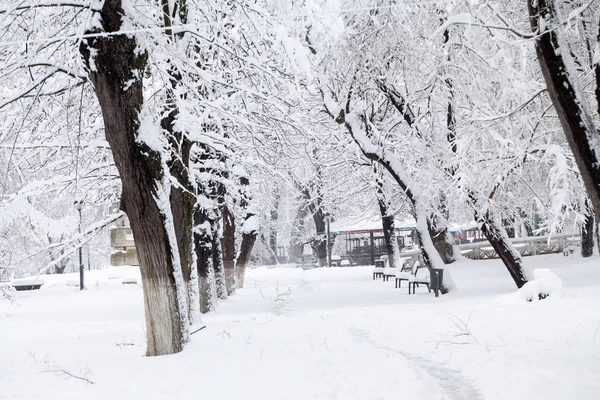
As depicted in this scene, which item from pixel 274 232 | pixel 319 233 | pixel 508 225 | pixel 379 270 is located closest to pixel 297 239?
pixel 274 232

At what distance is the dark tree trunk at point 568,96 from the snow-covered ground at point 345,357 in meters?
1.96

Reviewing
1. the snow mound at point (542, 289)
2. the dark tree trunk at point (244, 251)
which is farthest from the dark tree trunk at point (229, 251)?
the snow mound at point (542, 289)

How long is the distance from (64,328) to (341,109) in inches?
339

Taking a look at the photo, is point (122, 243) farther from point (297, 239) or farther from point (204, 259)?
point (297, 239)

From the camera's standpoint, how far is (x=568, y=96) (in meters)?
6.15

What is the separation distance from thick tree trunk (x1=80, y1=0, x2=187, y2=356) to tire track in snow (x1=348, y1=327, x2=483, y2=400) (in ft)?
9.83

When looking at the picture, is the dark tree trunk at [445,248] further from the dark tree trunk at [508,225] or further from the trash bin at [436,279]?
the trash bin at [436,279]

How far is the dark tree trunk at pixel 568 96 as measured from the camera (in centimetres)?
605

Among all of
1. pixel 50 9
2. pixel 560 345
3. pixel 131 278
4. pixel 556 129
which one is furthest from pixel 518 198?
pixel 131 278

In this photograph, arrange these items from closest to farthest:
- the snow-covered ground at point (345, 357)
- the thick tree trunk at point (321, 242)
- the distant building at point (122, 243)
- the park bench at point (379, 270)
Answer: the snow-covered ground at point (345, 357)
the distant building at point (122, 243)
the park bench at point (379, 270)
the thick tree trunk at point (321, 242)

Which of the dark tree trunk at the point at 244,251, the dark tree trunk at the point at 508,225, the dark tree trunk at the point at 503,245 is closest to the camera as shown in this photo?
the dark tree trunk at the point at 503,245

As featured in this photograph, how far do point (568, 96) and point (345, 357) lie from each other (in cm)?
408

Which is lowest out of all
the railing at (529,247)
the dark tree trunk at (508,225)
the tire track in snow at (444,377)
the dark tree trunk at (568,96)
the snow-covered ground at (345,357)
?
the tire track in snow at (444,377)

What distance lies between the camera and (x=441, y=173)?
16453mm
